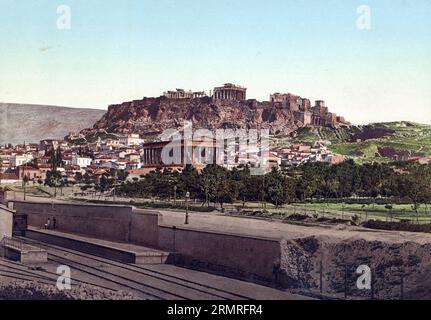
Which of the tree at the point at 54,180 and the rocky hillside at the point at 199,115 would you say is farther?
the tree at the point at 54,180

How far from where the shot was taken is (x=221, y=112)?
42.8ft

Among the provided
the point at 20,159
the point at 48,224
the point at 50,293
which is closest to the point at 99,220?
the point at 20,159

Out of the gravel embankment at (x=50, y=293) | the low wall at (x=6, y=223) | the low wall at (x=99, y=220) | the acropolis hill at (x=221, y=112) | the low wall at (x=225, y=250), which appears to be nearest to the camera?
the gravel embankment at (x=50, y=293)

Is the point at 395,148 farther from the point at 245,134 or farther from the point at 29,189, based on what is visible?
the point at 29,189

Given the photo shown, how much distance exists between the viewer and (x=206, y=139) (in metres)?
13.3

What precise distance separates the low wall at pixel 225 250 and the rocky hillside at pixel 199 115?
2.17 metres

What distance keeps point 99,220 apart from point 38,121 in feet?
8.69

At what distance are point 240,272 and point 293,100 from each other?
3.32 m

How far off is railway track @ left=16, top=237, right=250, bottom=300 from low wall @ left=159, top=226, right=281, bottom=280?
718 millimetres

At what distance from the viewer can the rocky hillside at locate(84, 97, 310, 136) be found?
12625 millimetres

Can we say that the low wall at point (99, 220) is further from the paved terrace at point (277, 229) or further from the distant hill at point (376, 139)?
the distant hill at point (376, 139)

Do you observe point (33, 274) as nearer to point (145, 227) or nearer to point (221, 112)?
point (145, 227)

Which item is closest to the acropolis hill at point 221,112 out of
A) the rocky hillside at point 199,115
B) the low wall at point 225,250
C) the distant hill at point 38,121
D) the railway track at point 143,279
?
the rocky hillside at point 199,115

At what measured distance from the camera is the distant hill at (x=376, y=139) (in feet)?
36.9
